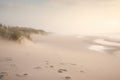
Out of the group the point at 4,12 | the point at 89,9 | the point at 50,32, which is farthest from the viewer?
the point at 50,32

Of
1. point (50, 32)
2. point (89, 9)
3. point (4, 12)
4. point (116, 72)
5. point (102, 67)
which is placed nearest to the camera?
point (116, 72)

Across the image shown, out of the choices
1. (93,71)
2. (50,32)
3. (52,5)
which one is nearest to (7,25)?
(52,5)

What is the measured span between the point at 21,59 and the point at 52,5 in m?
4.33

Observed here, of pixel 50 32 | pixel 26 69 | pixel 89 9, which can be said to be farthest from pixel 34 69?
pixel 50 32

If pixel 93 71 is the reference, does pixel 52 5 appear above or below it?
above

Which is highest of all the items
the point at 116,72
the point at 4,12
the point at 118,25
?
the point at 4,12

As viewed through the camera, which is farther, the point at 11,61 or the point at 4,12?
the point at 4,12

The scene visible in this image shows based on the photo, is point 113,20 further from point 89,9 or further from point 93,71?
point 93,71

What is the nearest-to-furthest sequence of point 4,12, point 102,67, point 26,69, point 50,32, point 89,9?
point 26,69, point 102,67, point 4,12, point 89,9, point 50,32

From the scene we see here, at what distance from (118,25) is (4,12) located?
18.8ft

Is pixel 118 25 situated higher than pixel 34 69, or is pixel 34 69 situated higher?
pixel 118 25

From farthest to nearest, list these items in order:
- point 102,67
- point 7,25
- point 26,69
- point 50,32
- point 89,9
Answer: point 50,32 → point 89,9 → point 7,25 → point 102,67 → point 26,69

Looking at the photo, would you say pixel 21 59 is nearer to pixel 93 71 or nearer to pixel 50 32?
pixel 93 71

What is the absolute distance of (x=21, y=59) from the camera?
4.09 m
